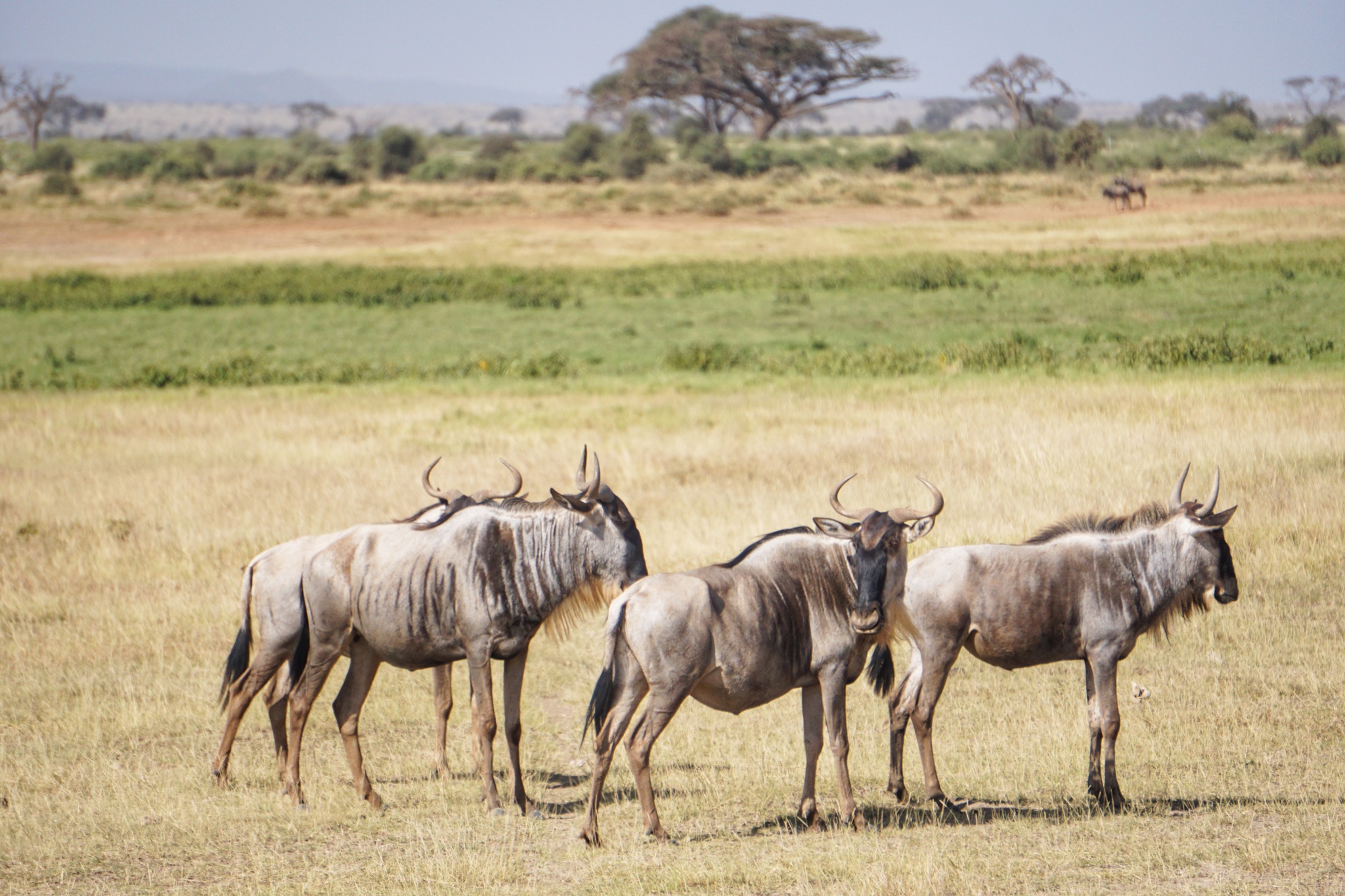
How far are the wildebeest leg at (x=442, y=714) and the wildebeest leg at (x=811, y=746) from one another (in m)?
2.27

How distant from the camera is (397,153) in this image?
236 feet

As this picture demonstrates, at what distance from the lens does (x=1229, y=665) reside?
9672 mm

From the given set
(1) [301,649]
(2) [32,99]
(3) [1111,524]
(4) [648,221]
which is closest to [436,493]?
(1) [301,649]

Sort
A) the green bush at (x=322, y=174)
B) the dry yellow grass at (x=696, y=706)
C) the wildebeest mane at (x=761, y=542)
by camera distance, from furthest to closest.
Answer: the green bush at (x=322, y=174)
the wildebeest mane at (x=761, y=542)
the dry yellow grass at (x=696, y=706)

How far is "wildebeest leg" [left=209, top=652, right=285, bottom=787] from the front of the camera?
307 inches

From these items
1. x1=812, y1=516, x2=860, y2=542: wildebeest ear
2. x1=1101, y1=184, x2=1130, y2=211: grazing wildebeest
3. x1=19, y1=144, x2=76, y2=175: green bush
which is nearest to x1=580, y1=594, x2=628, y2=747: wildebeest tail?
x1=812, y1=516, x2=860, y2=542: wildebeest ear

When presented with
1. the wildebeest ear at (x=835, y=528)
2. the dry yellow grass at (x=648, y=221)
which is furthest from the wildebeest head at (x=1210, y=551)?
the dry yellow grass at (x=648, y=221)

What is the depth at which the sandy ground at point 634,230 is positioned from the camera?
39844 millimetres

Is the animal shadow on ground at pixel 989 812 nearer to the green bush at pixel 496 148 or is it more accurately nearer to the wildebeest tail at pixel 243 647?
the wildebeest tail at pixel 243 647

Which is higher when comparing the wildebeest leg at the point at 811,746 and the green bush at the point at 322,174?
the green bush at the point at 322,174

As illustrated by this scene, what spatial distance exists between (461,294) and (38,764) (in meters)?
26.3

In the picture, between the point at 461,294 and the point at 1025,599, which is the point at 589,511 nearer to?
the point at 1025,599

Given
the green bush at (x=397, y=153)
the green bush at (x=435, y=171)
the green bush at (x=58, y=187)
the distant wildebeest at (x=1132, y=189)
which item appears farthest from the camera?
the green bush at (x=397, y=153)

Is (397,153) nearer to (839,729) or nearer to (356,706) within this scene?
(356,706)
